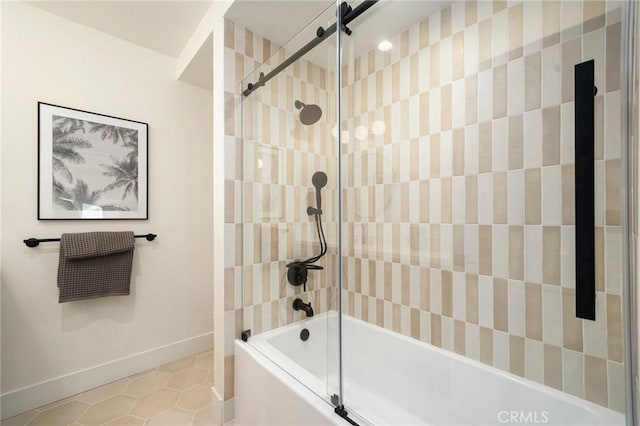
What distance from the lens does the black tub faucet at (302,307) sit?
5.40 feet

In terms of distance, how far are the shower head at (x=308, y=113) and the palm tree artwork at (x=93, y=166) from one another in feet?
4.50

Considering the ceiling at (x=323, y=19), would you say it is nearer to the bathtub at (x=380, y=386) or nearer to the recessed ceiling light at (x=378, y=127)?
the recessed ceiling light at (x=378, y=127)

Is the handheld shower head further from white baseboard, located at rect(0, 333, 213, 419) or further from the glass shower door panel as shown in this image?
white baseboard, located at rect(0, 333, 213, 419)

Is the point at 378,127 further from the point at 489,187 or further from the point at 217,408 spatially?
the point at 217,408

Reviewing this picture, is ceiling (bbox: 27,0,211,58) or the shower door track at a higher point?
ceiling (bbox: 27,0,211,58)

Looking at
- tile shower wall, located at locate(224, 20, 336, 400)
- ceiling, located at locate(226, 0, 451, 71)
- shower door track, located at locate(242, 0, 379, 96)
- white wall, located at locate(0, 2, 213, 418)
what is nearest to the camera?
shower door track, located at locate(242, 0, 379, 96)

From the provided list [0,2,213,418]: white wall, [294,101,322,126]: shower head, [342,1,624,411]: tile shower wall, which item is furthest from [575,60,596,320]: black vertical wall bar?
[0,2,213,418]: white wall

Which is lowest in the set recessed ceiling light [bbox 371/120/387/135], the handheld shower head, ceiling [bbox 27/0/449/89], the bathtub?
the bathtub

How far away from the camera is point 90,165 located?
6.15ft

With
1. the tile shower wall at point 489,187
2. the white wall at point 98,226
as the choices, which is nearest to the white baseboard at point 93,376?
the white wall at point 98,226

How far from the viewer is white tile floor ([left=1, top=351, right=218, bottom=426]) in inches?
61.8

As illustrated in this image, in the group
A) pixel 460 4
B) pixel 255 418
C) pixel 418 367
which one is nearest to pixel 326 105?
Result: pixel 460 4

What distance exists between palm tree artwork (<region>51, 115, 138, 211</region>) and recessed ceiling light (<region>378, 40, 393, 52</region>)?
1.81m

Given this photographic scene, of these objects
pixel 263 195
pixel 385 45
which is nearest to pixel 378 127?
pixel 385 45
